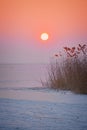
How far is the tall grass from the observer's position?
248cm

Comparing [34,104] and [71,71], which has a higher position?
[71,71]

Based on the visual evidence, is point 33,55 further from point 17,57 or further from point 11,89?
point 11,89

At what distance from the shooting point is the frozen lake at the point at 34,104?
94.0 inches

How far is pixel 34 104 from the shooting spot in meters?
2.53

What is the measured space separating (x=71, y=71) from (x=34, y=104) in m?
0.45

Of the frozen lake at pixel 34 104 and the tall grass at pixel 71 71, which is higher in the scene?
the tall grass at pixel 71 71

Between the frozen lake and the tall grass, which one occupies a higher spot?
the tall grass

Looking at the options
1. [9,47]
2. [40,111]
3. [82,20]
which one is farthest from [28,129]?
[82,20]

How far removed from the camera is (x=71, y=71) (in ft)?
8.43

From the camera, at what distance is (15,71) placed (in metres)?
2.58

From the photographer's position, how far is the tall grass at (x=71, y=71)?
2.48 metres

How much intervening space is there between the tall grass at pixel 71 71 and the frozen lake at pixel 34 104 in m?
0.06

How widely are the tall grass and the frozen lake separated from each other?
6cm

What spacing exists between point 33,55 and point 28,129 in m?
0.66
